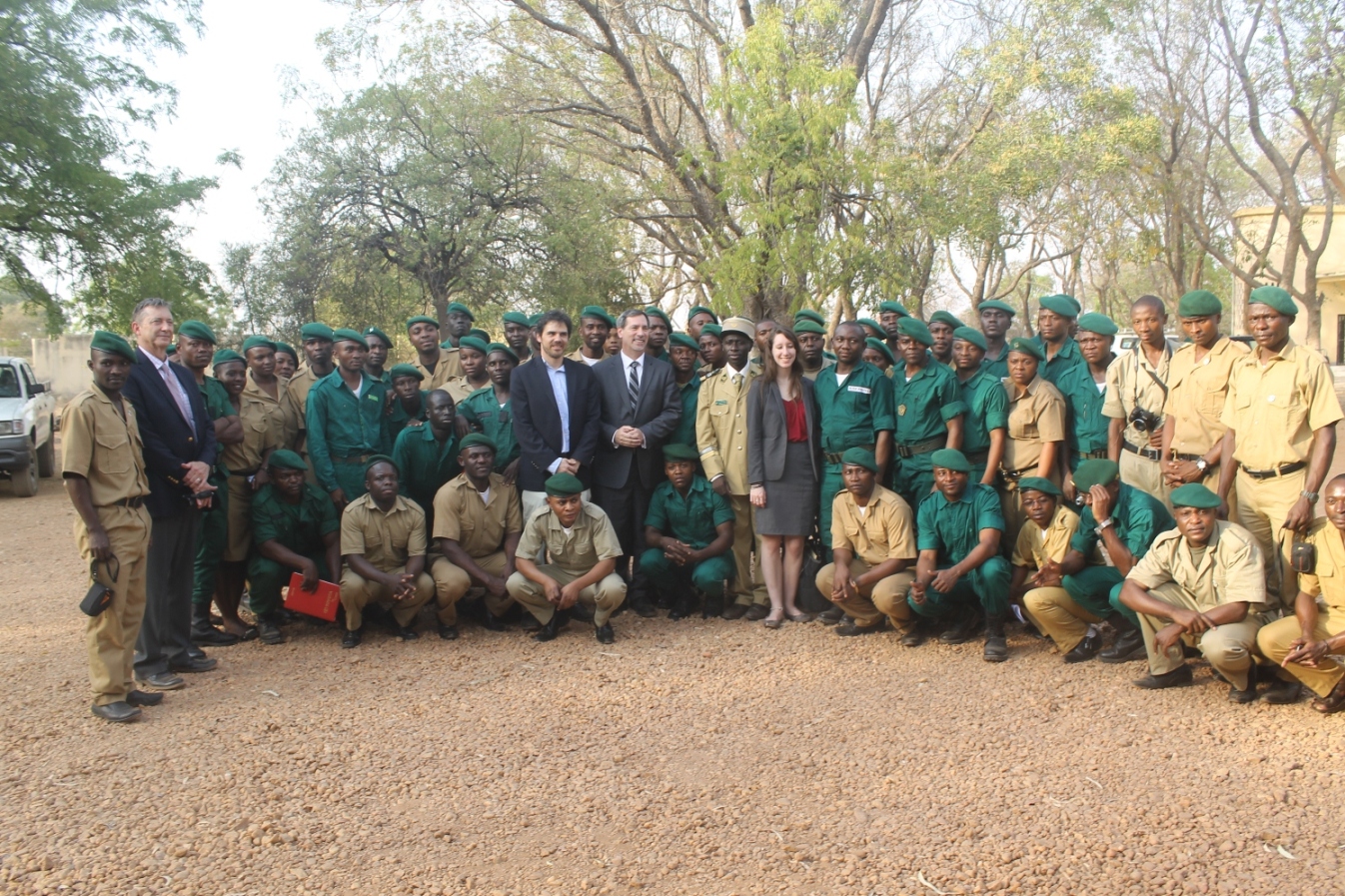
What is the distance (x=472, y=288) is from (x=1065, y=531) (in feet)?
35.0

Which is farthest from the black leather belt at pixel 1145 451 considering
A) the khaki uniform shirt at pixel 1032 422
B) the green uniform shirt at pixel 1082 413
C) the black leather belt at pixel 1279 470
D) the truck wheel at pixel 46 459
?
the truck wheel at pixel 46 459

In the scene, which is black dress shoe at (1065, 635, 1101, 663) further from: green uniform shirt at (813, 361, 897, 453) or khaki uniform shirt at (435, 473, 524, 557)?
khaki uniform shirt at (435, 473, 524, 557)

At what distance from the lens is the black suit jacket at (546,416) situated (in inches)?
A: 260

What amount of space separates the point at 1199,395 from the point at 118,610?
5.71m

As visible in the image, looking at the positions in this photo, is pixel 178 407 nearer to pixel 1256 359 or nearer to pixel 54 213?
pixel 1256 359

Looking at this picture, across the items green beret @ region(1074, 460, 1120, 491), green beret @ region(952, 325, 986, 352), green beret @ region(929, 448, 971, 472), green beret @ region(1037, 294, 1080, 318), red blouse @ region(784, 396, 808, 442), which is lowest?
green beret @ region(1074, 460, 1120, 491)

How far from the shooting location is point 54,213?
14031mm

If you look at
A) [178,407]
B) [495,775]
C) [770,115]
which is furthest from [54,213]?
[495,775]

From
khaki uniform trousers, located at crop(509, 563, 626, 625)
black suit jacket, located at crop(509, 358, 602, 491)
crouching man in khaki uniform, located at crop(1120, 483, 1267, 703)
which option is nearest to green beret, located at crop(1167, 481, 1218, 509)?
crouching man in khaki uniform, located at crop(1120, 483, 1267, 703)

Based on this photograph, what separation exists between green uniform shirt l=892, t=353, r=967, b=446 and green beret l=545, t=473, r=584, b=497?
1855 millimetres

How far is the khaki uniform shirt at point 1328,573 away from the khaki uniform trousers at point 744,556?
3.15 metres

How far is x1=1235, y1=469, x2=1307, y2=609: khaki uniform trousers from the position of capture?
503cm

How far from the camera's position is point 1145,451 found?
610cm

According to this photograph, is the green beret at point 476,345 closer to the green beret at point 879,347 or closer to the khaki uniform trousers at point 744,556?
the khaki uniform trousers at point 744,556
